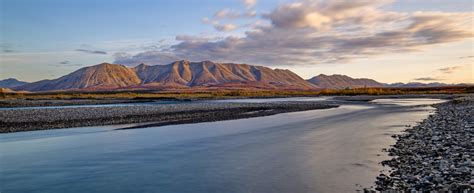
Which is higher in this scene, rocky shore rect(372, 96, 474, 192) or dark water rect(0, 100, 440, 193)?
rocky shore rect(372, 96, 474, 192)

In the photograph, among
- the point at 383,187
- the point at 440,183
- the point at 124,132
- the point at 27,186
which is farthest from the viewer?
the point at 124,132

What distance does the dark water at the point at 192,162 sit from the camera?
40.1 ft

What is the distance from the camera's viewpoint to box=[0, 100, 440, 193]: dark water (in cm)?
1222

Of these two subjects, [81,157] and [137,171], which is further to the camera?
[81,157]

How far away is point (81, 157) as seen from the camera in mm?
17688

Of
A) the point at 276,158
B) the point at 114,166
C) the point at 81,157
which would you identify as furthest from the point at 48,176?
the point at 276,158

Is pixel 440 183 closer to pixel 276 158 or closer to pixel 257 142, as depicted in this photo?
pixel 276 158

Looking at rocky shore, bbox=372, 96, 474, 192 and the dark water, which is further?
the dark water

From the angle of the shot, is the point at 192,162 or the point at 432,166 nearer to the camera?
the point at 432,166

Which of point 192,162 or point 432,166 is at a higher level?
point 432,166

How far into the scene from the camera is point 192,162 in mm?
16188

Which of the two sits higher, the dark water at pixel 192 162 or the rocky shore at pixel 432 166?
the rocky shore at pixel 432 166

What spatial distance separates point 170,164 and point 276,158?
483cm

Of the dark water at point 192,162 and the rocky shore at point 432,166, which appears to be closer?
the rocky shore at point 432,166
